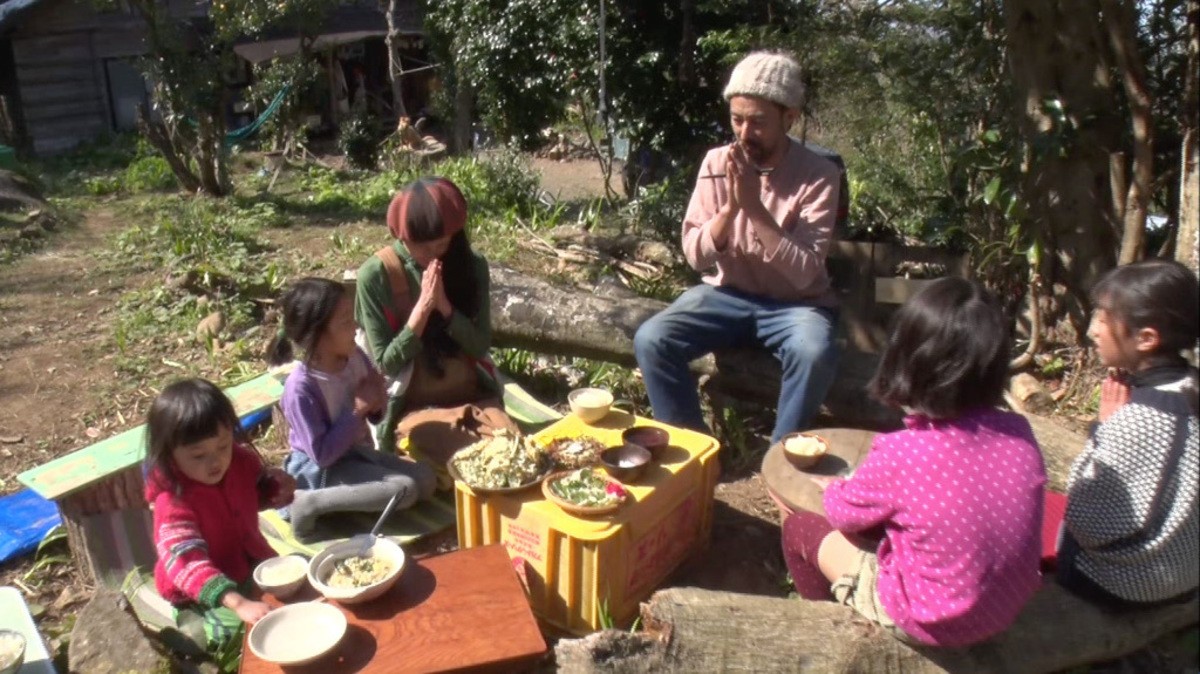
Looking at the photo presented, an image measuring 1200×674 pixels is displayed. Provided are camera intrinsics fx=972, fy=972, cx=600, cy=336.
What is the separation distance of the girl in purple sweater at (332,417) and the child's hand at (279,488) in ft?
1.00

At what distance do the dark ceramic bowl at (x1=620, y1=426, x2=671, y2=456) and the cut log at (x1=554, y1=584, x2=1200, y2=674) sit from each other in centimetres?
70

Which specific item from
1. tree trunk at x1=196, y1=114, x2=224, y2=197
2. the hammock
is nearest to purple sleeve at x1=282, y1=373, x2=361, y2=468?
tree trunk at x1=196, y1=114, x2=224, y2=197

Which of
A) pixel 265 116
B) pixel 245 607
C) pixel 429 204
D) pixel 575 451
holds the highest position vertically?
pixel 429 204

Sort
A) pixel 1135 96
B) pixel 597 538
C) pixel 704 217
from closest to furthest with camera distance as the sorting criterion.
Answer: pixel 597 538, pixel 704 217, pixel 1135 96

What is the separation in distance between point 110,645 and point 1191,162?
4393 millimetres

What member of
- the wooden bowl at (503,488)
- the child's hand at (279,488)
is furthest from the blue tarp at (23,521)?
the wooden bowl at (503,488)

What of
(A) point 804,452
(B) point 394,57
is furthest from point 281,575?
(B) point 394,57

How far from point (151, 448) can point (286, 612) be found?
0.68 meters

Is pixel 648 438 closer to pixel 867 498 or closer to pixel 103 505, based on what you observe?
pixel 867 498

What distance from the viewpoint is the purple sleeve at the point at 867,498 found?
8.30ft

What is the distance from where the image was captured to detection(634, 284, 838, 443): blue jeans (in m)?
4.12

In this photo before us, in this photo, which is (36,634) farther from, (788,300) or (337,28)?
(337,28)

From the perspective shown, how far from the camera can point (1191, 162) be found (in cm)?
403

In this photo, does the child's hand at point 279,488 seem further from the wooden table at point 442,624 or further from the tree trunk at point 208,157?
the tree trunk at point 208,157
